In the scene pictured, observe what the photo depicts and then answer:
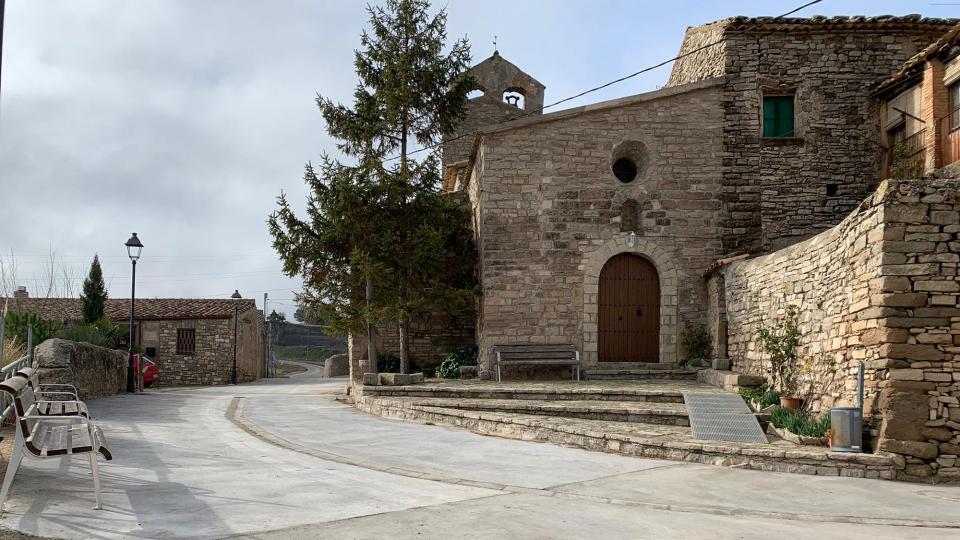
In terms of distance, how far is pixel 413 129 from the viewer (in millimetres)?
16812

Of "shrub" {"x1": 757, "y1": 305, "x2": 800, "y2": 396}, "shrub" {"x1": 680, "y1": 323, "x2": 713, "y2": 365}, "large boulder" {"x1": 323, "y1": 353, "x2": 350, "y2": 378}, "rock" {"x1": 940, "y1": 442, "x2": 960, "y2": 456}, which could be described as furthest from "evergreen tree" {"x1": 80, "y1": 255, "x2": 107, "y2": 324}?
"rock" {"x1": 940, "y1": 442, "x2": 960, "y2": 456}

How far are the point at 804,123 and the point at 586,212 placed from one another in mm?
5109

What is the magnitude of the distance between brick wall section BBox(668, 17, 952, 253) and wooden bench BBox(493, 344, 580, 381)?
15.2ft

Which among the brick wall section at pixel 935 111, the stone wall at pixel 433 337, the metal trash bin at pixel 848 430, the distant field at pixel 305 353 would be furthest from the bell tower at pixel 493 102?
the distant field at pixel 305 353

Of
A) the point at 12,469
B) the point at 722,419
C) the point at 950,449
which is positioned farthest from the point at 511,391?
the point at 12,469

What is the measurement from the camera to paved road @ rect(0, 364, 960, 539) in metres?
4.88

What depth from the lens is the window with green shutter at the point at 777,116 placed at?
53.3 ft

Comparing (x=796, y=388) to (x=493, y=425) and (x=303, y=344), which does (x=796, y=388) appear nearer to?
(x=493, y=425)

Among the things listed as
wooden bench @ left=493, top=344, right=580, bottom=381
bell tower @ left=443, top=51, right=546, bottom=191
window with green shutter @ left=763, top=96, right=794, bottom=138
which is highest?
bell tower @ left=443, top=51, right=546, bottom=191

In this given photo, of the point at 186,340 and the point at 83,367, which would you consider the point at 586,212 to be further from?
the point at 186,340

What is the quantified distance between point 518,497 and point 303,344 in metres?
55.6

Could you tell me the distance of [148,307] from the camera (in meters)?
30.4

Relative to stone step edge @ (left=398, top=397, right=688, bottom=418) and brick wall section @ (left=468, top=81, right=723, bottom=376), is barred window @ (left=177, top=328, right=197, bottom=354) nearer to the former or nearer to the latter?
brick wall section @ (left=468, top=81, right=723, bottom=376)

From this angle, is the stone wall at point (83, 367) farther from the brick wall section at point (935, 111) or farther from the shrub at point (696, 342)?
the brick wall section at point (935, 111)
